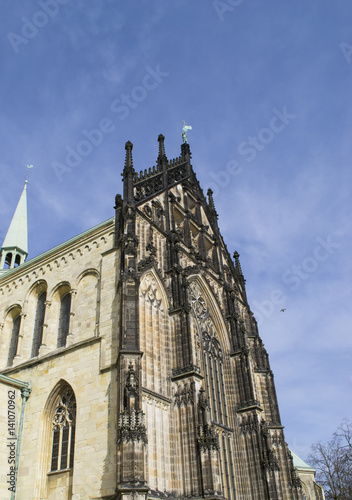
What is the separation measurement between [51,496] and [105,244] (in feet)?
35.6

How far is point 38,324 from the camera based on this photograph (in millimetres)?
24141

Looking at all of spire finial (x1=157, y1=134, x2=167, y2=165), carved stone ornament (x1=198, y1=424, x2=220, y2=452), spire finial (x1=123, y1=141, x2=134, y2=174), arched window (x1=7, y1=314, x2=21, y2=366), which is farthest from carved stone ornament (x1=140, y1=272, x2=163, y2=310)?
spire finial (x1=157, y1=134, x2=167, y2=165)

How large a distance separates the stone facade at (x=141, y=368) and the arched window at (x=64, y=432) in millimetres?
72

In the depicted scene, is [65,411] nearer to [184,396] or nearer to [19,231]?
[184,396]

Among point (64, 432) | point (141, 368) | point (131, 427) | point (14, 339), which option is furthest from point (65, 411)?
point (14, 339)

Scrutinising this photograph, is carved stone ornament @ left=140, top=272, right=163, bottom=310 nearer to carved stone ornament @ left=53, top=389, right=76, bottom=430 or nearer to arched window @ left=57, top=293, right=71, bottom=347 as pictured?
arched window @ left=57, top=293, right=71, bottom=347

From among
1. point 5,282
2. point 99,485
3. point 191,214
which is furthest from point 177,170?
point 99,485

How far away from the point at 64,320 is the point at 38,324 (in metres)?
2.18

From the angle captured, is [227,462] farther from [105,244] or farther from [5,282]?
[5,282]

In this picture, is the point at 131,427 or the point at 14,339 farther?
the point at 14,339

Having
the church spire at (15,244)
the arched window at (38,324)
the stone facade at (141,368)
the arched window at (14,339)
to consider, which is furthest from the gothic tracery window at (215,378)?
the church spire at (15,244)

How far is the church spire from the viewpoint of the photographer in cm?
4275

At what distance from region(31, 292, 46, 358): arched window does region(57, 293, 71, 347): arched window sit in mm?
1366

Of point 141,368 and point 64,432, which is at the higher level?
point 141,368
